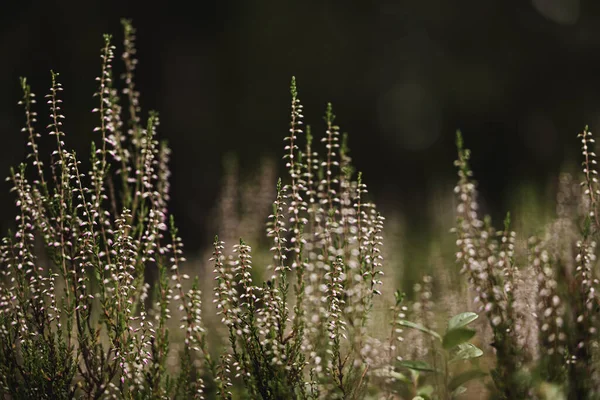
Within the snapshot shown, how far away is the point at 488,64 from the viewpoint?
11609mm

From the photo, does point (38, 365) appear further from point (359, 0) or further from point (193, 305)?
point (359, 0)

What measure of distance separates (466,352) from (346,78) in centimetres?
905

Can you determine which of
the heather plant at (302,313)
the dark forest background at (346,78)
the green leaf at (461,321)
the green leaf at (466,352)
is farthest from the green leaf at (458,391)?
the dark forest background at (346,78)

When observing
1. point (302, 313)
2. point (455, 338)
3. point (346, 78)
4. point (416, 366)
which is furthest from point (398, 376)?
point (346, 78)

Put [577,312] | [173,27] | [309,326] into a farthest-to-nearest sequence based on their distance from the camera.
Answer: [173,27] → [309,326] → [577,312]

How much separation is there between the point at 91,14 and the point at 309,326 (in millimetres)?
8123

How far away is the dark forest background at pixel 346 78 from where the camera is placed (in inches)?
366

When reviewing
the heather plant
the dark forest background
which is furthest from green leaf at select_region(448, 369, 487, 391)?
the dark forest background

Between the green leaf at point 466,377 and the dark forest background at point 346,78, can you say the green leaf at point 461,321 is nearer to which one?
the green leaf at point 466,377

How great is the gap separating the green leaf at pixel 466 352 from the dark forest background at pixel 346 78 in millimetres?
6295

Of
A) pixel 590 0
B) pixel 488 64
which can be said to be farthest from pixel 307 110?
pixel 590 0

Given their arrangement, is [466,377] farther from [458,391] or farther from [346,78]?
[346,78]

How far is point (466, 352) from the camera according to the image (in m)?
2.83

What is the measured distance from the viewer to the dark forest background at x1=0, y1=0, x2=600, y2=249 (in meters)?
9.30
